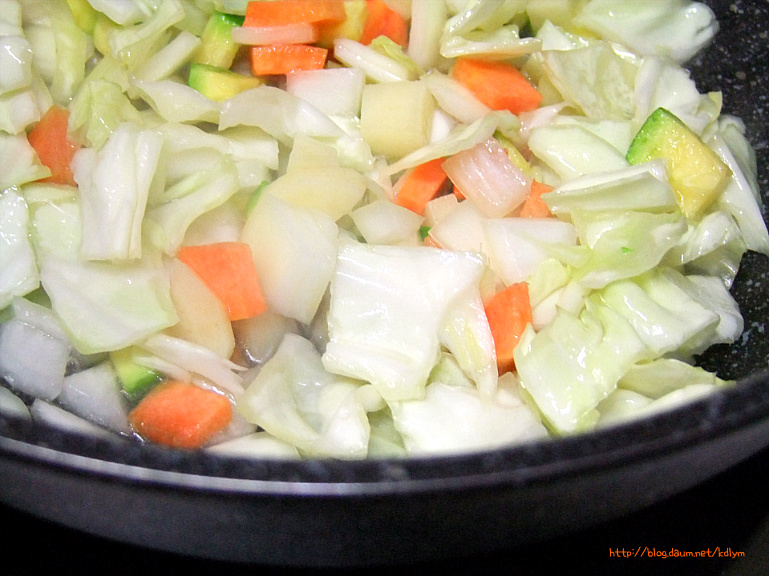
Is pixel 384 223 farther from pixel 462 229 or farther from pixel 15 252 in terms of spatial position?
pixel 15 252

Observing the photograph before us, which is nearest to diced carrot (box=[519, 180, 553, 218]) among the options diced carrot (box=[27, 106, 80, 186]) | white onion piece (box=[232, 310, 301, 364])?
white onion piece (box=[232, 310, 301, 364])

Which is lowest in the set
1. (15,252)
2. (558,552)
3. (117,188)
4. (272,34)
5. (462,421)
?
(558,552)

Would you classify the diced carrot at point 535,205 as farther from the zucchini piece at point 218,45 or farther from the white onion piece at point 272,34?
the zucchini piece at point 218,45

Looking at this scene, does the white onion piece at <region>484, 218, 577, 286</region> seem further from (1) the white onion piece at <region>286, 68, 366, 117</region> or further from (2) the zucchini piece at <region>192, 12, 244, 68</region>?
(2) the zucchini piece at <region>192, 12, 244, 68</region>

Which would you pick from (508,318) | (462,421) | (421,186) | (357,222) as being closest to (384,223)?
(357,222)

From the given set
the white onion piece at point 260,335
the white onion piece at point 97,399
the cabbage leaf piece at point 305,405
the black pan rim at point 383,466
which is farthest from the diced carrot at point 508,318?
the white onion piece at point 97,399

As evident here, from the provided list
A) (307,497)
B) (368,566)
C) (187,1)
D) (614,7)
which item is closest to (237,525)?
(307,497)

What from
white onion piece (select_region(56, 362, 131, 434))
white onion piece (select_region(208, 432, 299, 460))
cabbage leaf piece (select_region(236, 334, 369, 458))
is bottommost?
white onion piece (select_region(56, 362, 131, 434))

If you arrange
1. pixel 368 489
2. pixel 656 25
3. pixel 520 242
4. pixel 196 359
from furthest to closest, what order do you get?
pixel 656 25 → pixel 520 242 → pixel 196 359 → pixel 368 489
